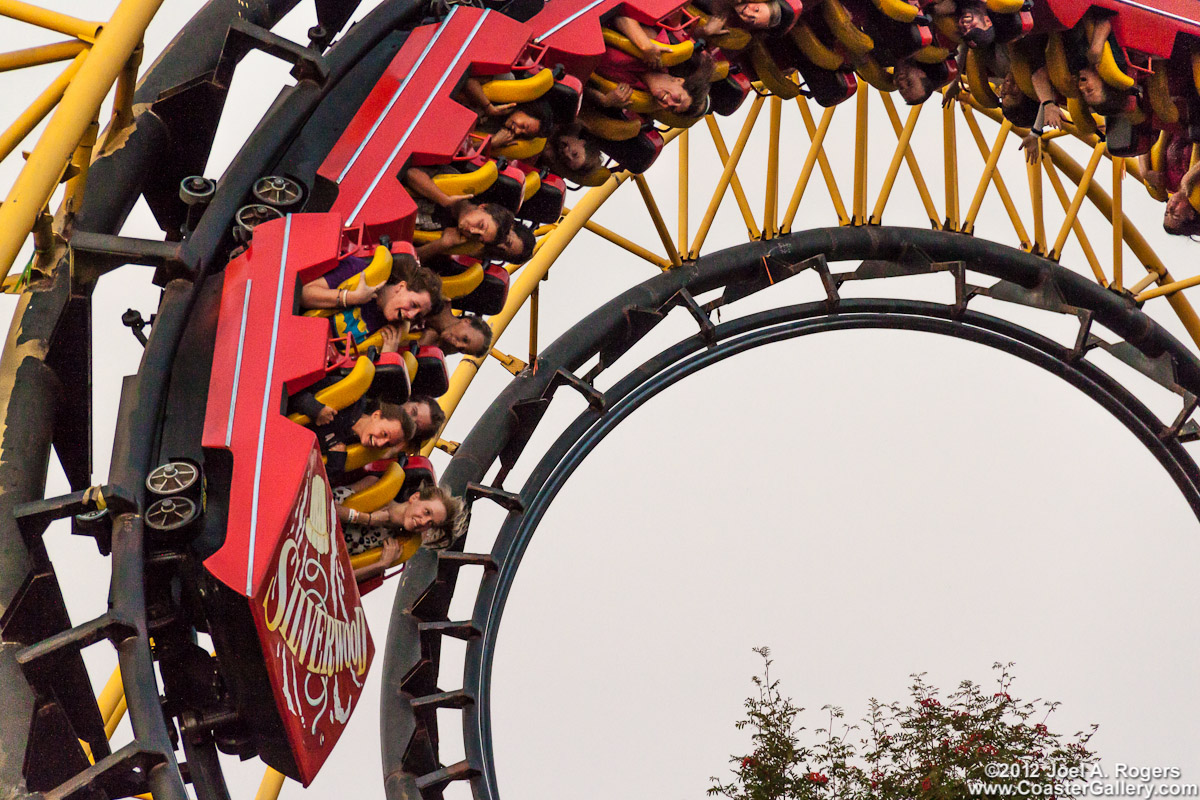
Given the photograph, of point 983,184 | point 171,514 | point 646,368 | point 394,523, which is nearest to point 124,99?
point 171,514

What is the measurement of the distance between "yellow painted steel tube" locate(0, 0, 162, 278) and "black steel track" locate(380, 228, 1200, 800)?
3.43m

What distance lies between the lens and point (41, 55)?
4.05m

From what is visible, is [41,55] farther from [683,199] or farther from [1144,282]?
[1144,282]

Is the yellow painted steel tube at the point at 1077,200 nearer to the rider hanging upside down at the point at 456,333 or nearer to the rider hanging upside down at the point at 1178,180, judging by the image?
the rider hanging upside down at the point at 1178,180

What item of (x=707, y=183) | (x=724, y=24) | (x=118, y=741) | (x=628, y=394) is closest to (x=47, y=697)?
(x=724, y=24)

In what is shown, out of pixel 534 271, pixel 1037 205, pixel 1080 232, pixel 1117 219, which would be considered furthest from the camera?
pixel 1080 232

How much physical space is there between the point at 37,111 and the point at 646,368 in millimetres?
3829

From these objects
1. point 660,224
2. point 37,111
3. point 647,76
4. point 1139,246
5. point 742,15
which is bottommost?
point 37,111

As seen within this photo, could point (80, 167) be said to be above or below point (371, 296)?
above

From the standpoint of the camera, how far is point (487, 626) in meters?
7.00

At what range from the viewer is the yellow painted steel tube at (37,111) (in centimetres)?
397

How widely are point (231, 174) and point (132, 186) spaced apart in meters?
0.31

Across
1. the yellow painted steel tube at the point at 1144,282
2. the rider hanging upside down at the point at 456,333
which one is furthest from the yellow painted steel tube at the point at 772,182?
the rider hanging upside down at the point at 456,333

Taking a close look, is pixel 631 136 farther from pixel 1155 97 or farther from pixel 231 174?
pixel 1155 97
